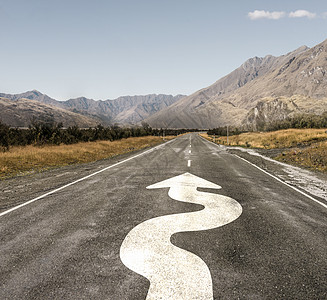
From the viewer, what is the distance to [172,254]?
2.85 metres

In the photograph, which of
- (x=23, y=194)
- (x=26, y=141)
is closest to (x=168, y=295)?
(x=23, y=194)

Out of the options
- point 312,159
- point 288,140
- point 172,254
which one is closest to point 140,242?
point 172,254

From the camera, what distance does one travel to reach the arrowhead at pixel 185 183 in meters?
6.62

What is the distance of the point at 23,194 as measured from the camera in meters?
5.97

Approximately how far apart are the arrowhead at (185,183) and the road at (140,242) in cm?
86

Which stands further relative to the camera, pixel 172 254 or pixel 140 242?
pixel 140 242

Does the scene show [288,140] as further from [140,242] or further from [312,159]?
[140,242]

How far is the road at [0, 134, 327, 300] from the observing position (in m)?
2.27

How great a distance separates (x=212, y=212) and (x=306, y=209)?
7.22 feet

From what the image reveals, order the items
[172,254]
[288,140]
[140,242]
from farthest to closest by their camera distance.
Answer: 1. [288,140]
2. [140,242]
3. [172,254]

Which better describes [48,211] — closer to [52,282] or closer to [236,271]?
[52,282]

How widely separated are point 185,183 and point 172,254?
4.21m

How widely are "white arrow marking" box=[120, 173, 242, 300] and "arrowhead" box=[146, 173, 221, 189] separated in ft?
4.98

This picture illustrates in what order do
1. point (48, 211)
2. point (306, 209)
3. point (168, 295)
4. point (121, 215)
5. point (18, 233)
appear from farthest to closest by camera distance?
point (306, 209), point (48, 211), point (121, 215), point (18, 233), point (168, 295)
